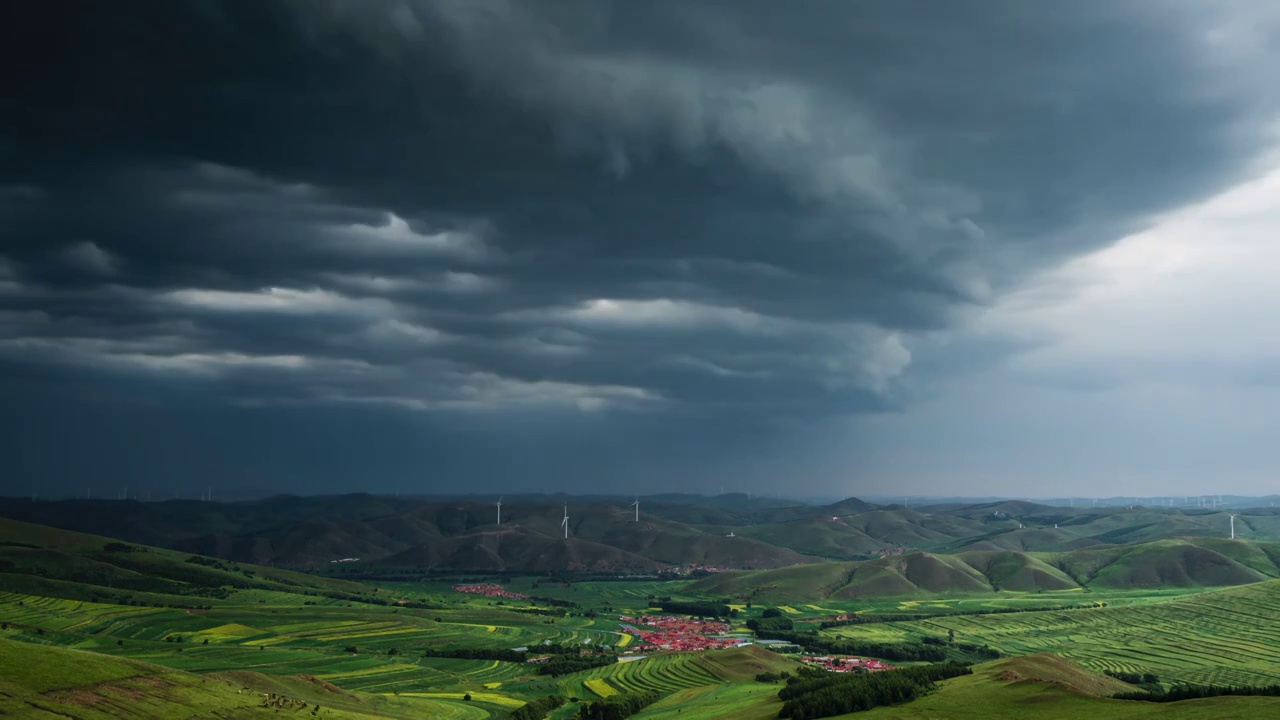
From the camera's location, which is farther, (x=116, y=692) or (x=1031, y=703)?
(x=116, y=692)

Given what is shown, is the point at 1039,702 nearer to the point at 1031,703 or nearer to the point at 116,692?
the point at 1031,703

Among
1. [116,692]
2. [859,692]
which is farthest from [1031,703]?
[116,692]

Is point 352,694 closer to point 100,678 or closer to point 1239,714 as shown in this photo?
point 100,678

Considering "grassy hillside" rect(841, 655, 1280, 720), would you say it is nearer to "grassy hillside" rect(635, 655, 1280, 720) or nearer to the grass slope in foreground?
"grassy hillside" rect(635, 655, 1280, 720)

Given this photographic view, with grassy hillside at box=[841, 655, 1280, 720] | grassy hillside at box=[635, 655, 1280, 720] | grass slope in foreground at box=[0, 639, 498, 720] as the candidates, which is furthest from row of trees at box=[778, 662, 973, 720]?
grass slope in foreground at box=[0, 639, 498, 720]

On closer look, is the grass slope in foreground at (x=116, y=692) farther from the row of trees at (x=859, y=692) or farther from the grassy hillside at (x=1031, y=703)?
the grassy hillside at (x=1031, y=703)

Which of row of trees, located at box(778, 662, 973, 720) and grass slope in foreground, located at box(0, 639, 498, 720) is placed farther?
row of trees, located at box(778, 662, 973, 720)

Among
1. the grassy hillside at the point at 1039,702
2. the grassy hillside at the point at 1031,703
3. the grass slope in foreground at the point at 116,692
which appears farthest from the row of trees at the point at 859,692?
the grass slope in foreground at the point at 116,692

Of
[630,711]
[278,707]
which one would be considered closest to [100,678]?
[278,707]
